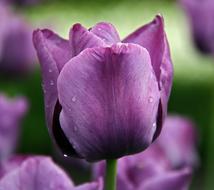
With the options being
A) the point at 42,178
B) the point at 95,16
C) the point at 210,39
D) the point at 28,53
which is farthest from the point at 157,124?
the point at 95,16

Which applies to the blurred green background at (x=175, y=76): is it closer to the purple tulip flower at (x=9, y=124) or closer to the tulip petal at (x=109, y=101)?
the purple tulip flower at (x=9, y=124)

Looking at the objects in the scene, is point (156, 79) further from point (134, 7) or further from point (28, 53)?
point (134, 7)

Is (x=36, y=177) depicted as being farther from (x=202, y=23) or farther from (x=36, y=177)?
(x=202, y=23)

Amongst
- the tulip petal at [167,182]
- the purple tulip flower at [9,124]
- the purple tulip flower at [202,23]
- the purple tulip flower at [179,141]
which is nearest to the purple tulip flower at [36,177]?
the tulip petal at [167,182]

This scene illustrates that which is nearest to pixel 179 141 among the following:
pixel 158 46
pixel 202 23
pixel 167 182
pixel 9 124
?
pixel 9 124

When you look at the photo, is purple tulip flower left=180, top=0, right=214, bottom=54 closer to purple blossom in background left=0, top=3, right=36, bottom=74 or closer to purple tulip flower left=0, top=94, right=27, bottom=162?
purple blossom in background left=0, top=3, right=36, bottom=74

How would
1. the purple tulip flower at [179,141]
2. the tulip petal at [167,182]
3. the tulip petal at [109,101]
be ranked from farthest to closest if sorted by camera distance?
the purple tulip flower at [179,141] → the tulip petal at [167,182] → the tulip petal at [109,101]
